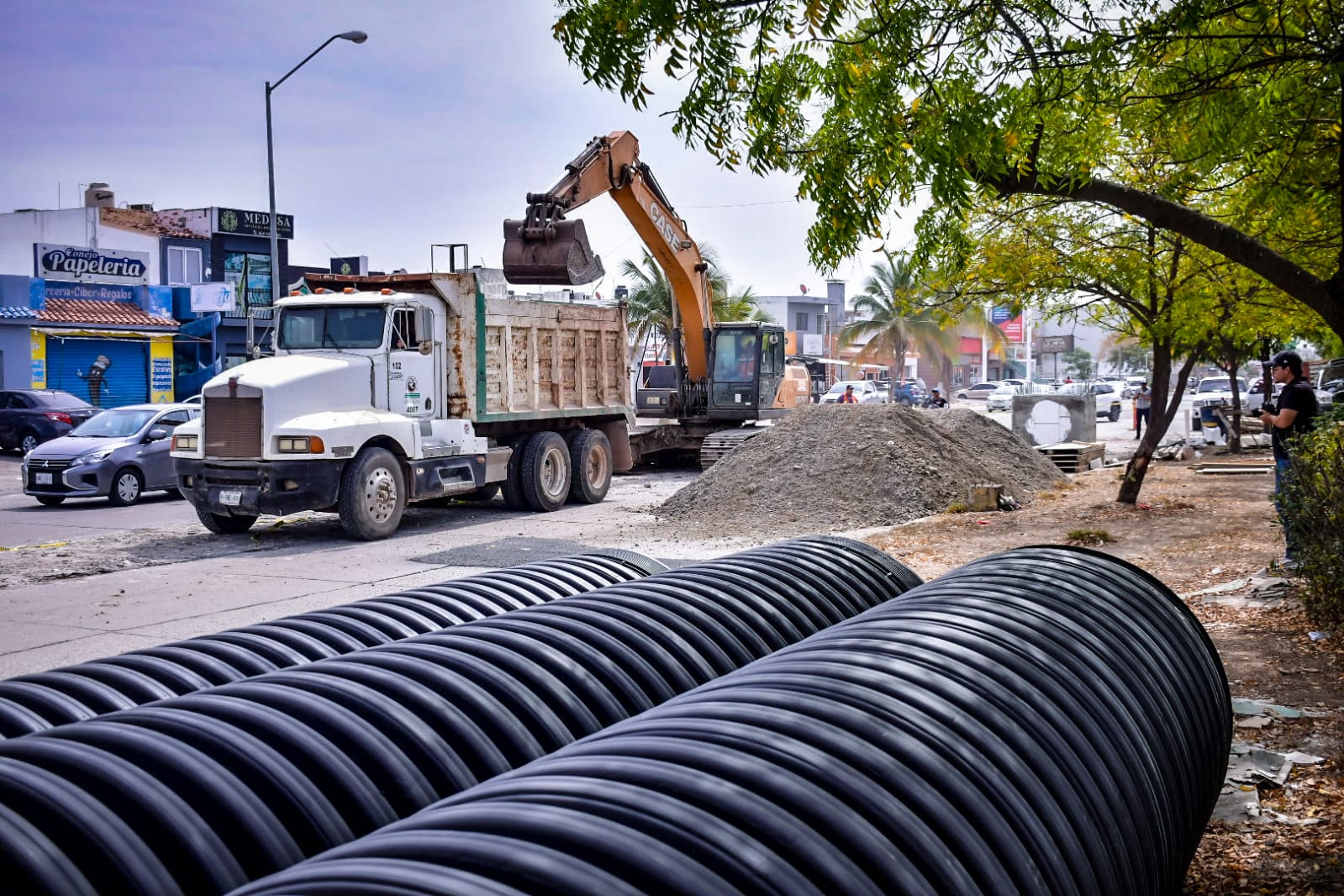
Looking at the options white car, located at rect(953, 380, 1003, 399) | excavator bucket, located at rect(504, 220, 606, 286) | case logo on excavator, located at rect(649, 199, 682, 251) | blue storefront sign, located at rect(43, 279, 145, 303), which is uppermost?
blue storefront sign, located at rect(43, 279, 145, 303)

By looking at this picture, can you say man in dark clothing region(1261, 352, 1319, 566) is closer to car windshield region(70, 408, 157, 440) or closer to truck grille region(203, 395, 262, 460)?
truck grille region(203, 395, 262, 460)

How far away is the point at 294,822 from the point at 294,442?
1225cm

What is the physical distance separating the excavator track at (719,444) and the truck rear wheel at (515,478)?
4949mm

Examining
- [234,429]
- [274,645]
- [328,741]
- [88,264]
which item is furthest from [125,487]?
[88,264]

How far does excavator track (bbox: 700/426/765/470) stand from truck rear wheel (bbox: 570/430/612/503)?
9.69ft

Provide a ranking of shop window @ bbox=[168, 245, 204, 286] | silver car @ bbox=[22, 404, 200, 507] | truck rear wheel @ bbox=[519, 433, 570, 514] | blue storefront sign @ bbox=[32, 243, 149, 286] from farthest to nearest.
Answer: shop window @ bbox=[168, 245, 204, 286], blue storefront sign @ bbox=[32, 243, 149, 286], silver car @ bbox=[22, 404, 200, 507], truck rear wheel @ bbox=[519, 433, 570, 514]

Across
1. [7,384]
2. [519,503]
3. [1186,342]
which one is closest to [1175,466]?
[1186,342]

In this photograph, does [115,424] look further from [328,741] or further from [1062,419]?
[1062,419]

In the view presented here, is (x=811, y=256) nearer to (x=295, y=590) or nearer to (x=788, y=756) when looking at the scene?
(x=788, y=756)

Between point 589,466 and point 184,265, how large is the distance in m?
34.0

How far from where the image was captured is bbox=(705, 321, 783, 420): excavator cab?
80.1ft

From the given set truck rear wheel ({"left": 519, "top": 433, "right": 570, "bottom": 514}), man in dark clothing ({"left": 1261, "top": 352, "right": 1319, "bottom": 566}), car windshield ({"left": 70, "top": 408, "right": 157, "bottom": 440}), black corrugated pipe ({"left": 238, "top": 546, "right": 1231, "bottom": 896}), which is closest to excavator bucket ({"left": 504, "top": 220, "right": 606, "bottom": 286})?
truck rear wheel ({"left": 519, "top": 433, "right": 570, "bottom": 514})

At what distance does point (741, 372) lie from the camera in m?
24.6

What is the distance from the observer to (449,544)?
1434cm
